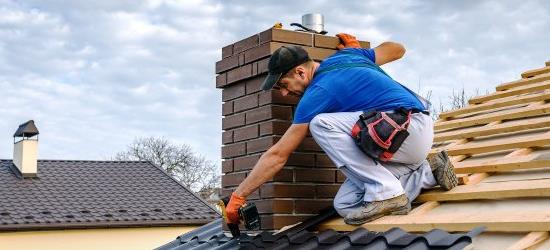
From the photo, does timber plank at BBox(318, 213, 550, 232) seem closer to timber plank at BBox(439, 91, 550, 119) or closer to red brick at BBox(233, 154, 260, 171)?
red brick at BBox(233, 154, 260, 171)

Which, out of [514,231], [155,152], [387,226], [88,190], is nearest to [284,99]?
[387,226]

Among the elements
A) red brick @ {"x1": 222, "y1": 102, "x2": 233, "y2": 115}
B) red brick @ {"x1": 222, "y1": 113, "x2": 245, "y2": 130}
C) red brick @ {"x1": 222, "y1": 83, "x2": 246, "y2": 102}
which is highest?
red brick @ {"x1": 222, "y1": 83, "x2": 246, "y2": 102}

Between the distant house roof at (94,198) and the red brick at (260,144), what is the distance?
1570 cm

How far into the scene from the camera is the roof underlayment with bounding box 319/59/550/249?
362 cm

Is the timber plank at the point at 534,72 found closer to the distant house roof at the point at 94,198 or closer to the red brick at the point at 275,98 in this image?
the red brick at the point at 275,98

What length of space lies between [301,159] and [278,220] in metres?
0.46

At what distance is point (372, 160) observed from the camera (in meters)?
4.44

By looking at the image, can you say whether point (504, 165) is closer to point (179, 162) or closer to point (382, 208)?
point (382, 208)

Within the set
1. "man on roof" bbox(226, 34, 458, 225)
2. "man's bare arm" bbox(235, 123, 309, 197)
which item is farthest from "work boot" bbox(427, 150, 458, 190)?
"man's bare arm" bbox(235, 123, 309, 197)

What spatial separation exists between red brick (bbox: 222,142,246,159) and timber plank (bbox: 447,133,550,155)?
1.57 m

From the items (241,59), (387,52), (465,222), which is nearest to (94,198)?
(241,59)

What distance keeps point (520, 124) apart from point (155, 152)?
113ft

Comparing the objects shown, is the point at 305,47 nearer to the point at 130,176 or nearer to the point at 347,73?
the point at 347,73

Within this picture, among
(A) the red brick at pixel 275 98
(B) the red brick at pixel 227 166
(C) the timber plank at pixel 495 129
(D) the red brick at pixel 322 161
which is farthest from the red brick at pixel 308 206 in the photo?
(C) the timber plank at pixel 495 129
